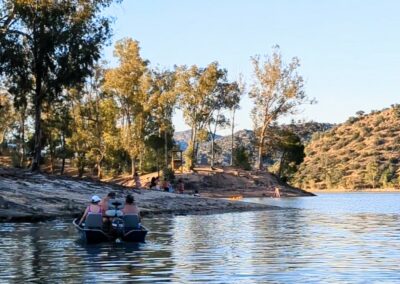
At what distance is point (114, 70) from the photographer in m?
98.1

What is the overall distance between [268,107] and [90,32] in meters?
58.5

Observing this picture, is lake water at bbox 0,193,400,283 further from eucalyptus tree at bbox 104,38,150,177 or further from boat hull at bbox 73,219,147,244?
eucalyptus tree at bbox 104,38,150,177

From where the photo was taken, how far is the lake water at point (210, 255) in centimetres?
1894

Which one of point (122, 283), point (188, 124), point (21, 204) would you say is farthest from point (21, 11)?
point (188, 124)

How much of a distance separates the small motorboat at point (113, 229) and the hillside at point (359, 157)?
Answer: 13120 cm

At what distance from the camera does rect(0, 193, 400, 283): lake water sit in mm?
18938

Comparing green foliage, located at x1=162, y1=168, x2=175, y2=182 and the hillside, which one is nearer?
green foliage, located at x1=162, y1=168, x2=175, y2=182

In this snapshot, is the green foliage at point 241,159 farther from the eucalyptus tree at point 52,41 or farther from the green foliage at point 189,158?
the eucalyptus tree at point 52,41

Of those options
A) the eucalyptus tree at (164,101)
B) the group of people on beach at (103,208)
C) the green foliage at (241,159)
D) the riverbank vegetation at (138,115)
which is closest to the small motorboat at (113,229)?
the group of people on beach at (103,208)

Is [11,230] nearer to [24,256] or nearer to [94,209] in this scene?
[94,209]

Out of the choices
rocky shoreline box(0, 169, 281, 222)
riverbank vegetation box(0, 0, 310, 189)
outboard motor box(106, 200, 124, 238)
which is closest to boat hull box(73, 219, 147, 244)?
outboard motor box(106, 200, 124, 238)

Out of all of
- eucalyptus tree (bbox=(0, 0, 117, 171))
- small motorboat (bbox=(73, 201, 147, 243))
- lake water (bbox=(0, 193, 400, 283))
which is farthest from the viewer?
eucalyptus tree (bbox=(0, 0, 117, 171))

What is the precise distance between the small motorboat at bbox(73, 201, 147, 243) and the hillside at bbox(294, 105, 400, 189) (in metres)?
131

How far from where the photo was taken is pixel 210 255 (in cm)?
2406
